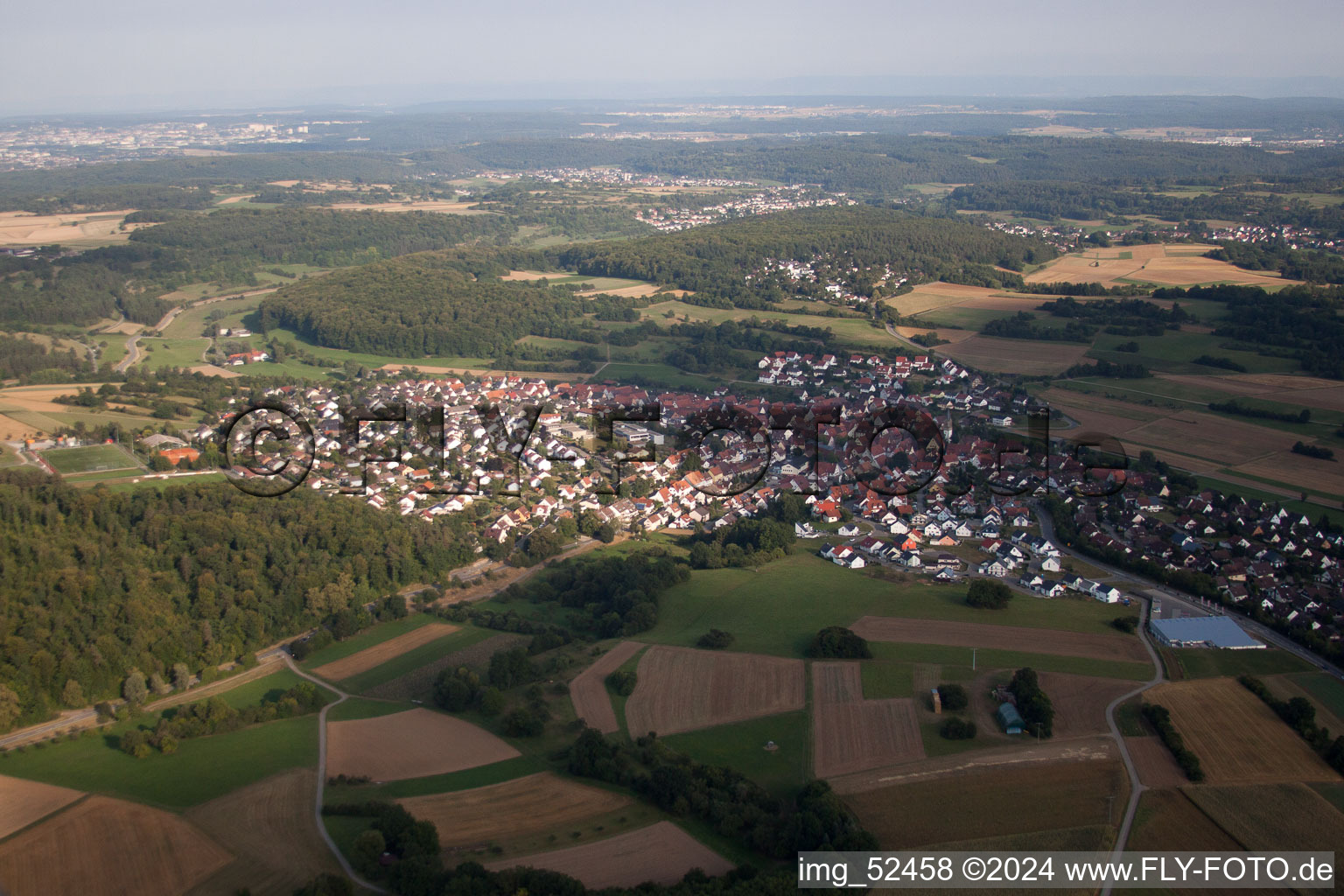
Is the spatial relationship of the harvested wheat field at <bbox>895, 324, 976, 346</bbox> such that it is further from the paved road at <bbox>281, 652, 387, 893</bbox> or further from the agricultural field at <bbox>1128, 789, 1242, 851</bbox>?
the paved road at <bbox>281, 652, 387, 893</bbox>

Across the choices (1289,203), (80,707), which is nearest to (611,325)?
(80,707)

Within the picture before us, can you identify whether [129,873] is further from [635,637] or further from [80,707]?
[635,637]

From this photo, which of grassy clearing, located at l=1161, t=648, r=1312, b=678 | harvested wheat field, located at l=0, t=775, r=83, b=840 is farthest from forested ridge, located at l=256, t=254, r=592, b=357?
grassy clearing, located at l=1161, t=648, r=1312, b=678

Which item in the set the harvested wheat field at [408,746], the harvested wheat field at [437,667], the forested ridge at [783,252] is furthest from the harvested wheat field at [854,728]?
the forested ridge at [783,252]

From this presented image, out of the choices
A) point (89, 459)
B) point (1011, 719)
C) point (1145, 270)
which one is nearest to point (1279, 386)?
point (1145, 270)

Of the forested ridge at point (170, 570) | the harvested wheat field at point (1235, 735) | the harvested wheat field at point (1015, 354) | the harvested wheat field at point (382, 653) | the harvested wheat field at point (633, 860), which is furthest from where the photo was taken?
the harvested wheat field at point (1015, 354)

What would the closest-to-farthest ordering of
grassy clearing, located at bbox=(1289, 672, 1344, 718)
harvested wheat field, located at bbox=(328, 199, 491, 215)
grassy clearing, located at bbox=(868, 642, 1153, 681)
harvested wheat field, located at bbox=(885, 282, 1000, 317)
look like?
grassy clearing, located at bbox=(1289, 672, 1344, 718), grassy clearing, located at bbox=(868, 642, 1153, 681), harvested wheat field, located at bbox=(885, 282, 1000, 317), harvested wheat field, located at bbox=(328, 199, 491, 215)

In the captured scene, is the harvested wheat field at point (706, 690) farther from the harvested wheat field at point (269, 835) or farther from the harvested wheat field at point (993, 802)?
the harvested wheat field at point (269, 835)
